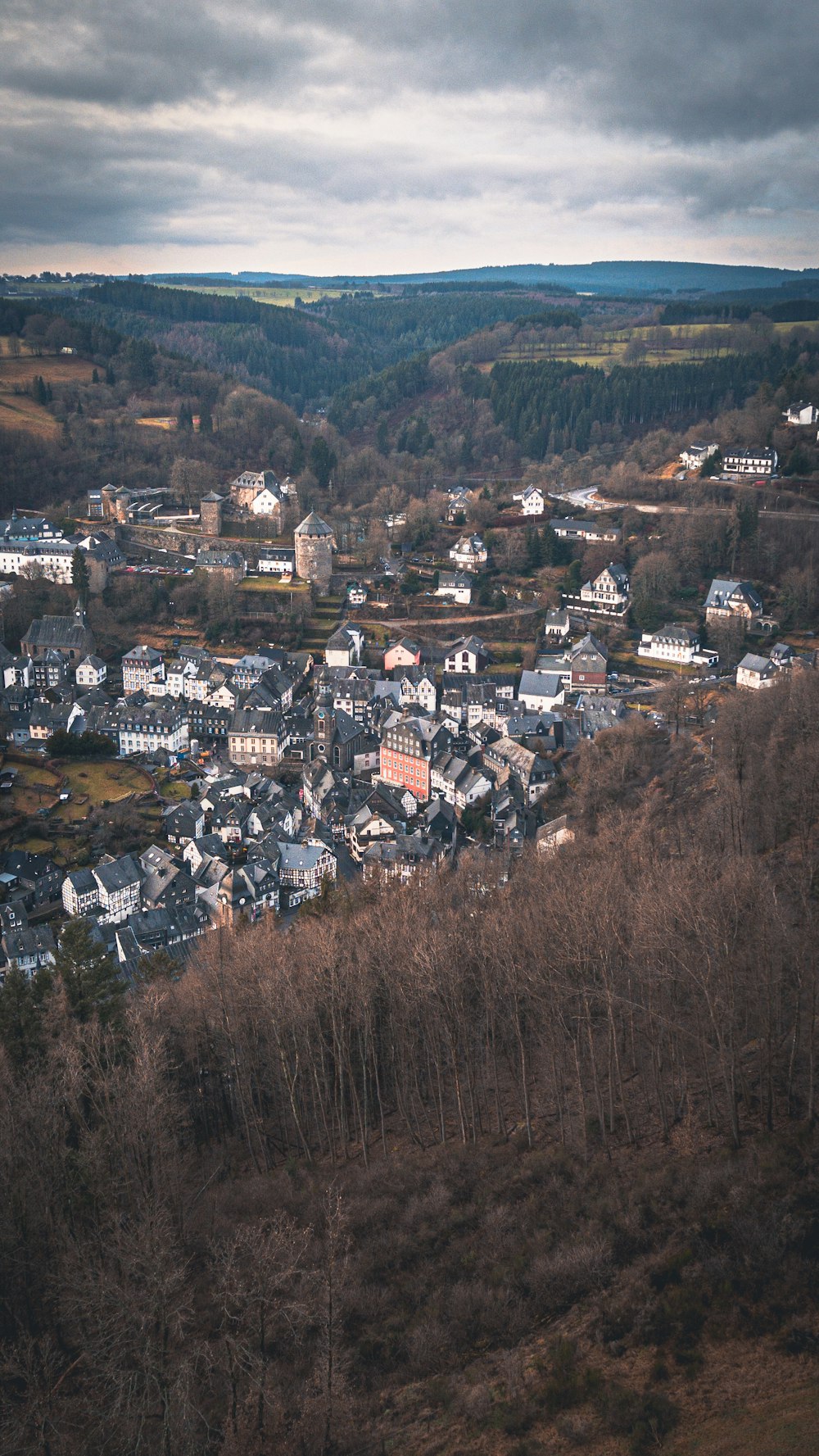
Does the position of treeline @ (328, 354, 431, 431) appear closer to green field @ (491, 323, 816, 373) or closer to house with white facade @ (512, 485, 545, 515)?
green field @ (491, 323, 816, 373)

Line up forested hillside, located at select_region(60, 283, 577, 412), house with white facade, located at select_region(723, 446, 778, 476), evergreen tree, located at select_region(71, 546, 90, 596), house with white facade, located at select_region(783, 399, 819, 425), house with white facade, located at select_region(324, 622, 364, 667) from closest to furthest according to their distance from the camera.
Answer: house with white facade, located at select_region(324, 622, 364, 667) < evergreen tree, located at select_region(71, 546, 90, 596) < house with white facade, located at select_region(723, 446, 778, 476) < house with white facade, located at select_region(783, 399, 819, 425) < forested hillside, located at select_region(60, 283, 577, 412)

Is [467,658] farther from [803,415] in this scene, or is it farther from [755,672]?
[803,415]

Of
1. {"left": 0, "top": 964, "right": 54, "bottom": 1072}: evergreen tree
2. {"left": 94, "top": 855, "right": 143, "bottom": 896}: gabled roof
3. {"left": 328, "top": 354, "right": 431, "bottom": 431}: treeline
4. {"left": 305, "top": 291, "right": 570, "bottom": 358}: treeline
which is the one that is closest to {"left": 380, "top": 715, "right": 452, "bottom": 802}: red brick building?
{"left": 94, "top": 855, "right": 143, "bottom": 896}: gabled roof

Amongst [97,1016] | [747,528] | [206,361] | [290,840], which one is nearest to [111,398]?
[206,361]

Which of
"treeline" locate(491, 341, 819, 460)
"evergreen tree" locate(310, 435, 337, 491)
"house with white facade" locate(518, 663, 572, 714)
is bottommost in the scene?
"house with white facade" locate(518, 663, 572, 714)

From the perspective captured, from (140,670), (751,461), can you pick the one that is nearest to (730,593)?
(751,461)
